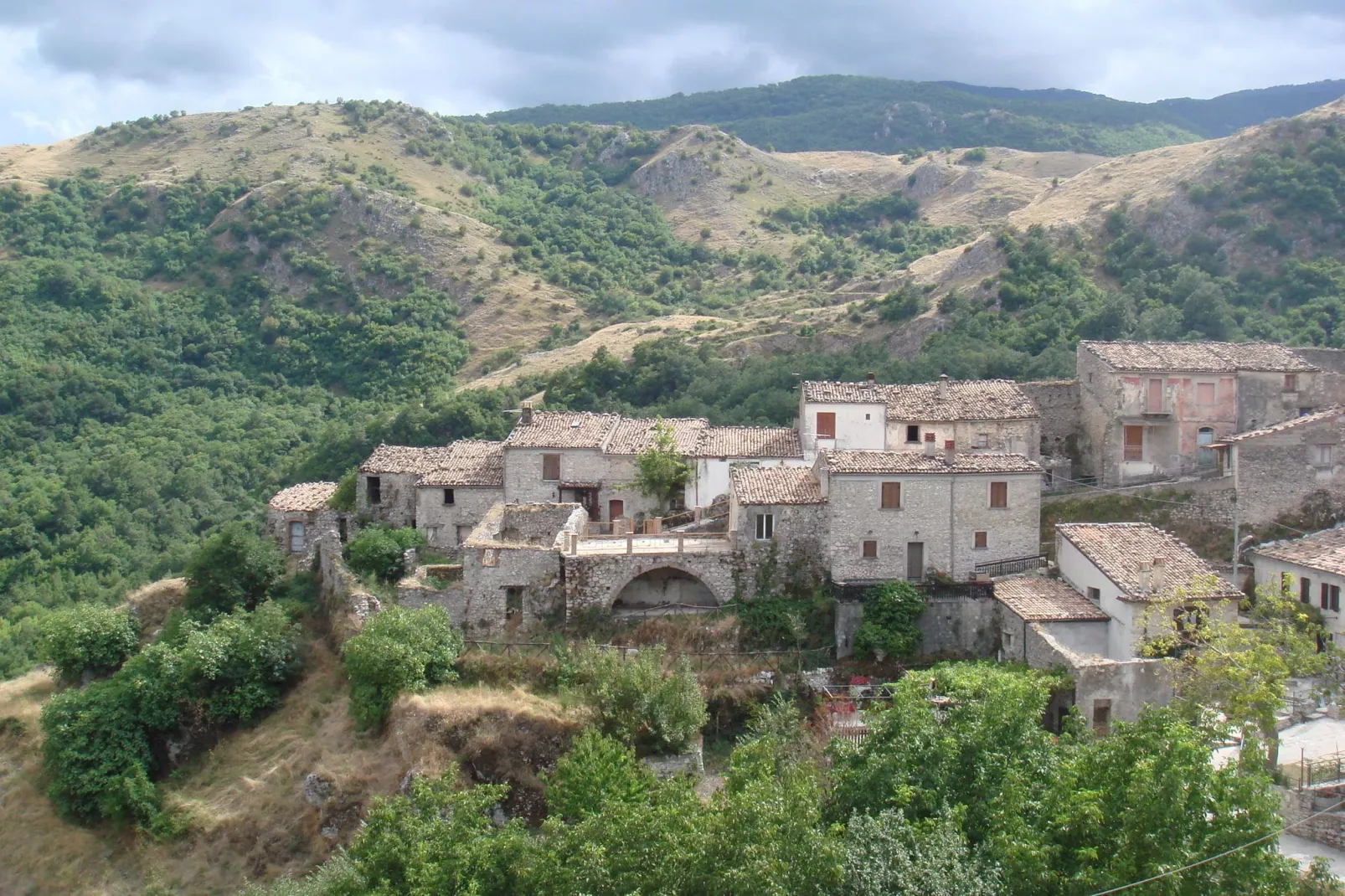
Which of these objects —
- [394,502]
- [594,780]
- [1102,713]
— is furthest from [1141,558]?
[394,502]

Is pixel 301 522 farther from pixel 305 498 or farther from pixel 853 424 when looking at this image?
pixel 853 424

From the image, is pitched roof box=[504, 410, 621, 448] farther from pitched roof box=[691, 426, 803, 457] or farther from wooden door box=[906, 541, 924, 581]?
wooden door box=[906, 541, 924, 581]

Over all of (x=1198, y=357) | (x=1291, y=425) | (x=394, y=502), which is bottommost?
(x=394, y=502)

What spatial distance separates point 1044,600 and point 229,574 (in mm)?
25034

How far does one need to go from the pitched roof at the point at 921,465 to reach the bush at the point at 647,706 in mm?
8226

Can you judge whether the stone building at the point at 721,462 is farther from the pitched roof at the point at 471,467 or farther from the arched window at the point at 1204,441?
the arched window at the point at 1204,441

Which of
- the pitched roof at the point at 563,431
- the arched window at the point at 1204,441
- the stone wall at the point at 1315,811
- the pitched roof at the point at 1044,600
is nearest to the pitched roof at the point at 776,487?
the pitched roof at the point at 1044,600

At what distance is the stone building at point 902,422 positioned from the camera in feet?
143

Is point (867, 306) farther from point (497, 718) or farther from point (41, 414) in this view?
point (497, 718)

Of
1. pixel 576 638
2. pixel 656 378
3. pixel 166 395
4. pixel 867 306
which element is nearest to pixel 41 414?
pixel 166 395

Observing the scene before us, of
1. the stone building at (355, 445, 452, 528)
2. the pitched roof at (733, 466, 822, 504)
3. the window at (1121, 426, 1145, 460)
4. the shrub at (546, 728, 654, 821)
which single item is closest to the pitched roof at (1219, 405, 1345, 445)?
the window at (1121, 426, 1145, 460)

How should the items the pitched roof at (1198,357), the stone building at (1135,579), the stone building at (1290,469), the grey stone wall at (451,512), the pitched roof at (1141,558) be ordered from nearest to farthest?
1. the stone building at (1135,579)
2. the pitched roof at (1141,558)
3. the stone building at (1290,469)
4. the grey stone wall at (451,512)
5. the pitched roof at (1198,357)

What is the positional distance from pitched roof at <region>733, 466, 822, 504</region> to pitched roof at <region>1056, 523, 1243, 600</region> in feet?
23.3

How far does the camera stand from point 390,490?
144 ft
